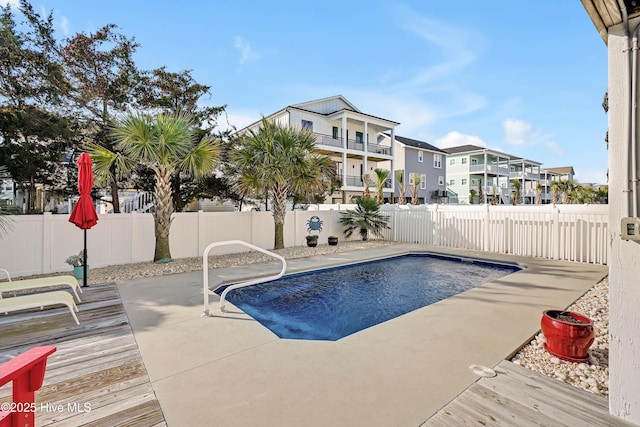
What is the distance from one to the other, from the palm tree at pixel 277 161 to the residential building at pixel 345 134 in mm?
9916

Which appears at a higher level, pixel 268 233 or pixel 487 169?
pixel 487 169

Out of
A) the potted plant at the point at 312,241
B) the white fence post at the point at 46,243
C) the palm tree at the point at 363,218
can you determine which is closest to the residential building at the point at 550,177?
the palm tree at the point at 363,218

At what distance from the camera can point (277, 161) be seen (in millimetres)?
9969

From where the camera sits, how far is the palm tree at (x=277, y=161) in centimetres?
1004

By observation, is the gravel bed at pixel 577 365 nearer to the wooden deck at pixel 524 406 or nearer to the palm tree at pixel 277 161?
the wooden deck at pixel 524 406

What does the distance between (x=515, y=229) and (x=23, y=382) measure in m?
12.6

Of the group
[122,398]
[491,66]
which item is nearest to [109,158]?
[122,398]

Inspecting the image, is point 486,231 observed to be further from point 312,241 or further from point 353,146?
point 353,146

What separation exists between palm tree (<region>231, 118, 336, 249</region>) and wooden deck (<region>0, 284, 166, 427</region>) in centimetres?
621

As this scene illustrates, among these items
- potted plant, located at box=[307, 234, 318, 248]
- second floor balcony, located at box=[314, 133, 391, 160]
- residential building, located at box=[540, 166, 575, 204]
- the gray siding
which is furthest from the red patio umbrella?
residential building, located at box=[540, 166, 575, 204]

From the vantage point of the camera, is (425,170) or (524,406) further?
(425,170)

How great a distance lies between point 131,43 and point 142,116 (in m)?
6.17

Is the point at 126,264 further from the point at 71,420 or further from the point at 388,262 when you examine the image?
the point at 388,262

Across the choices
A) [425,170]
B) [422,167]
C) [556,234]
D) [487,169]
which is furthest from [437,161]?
[556,234]
